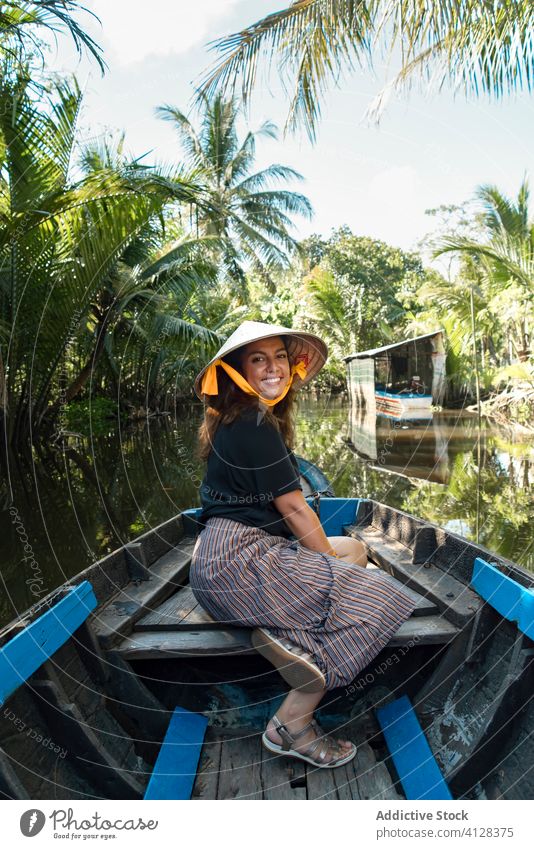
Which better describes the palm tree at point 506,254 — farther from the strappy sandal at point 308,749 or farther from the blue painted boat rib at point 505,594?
the strappy sandal at point 308,749

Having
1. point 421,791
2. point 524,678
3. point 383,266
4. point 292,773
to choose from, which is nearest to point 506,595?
point 524,678

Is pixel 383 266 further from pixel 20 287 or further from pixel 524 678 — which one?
pixel 524 678

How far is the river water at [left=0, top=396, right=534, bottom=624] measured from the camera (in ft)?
13.4

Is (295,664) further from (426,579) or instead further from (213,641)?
(426,579)

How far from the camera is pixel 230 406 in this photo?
163 centimetres

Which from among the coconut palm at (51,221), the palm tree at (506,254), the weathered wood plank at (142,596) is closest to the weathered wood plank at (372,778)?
the weathered wood plank at (142,596)

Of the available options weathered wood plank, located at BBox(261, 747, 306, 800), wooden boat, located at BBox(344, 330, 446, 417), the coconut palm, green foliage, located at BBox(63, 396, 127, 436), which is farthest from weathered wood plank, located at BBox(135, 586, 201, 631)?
wooden boat, located at BBox(344, 330, 446, 417)

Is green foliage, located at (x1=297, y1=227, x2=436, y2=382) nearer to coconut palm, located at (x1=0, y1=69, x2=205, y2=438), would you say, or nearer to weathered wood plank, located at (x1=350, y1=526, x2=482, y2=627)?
coconut palm, located at (x1=0, y1=69, x2=205, y2=438)

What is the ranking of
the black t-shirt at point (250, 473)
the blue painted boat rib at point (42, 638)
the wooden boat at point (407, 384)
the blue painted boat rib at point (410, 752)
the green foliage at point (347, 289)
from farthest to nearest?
the wooden boat at point (407, 384) < the green foliage at point (347, 289) < the black t-shirt at point (250, 473) < the blue painted boat rib at point (410, 752) < the blue painted boat rib at point (42, 638)

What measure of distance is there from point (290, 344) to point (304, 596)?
750mm

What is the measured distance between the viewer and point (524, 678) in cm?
142

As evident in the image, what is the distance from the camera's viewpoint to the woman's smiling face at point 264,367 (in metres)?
1.63

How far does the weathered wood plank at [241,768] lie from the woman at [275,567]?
8 cm

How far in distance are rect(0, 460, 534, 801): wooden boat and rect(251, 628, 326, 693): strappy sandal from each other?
13 centimetres
